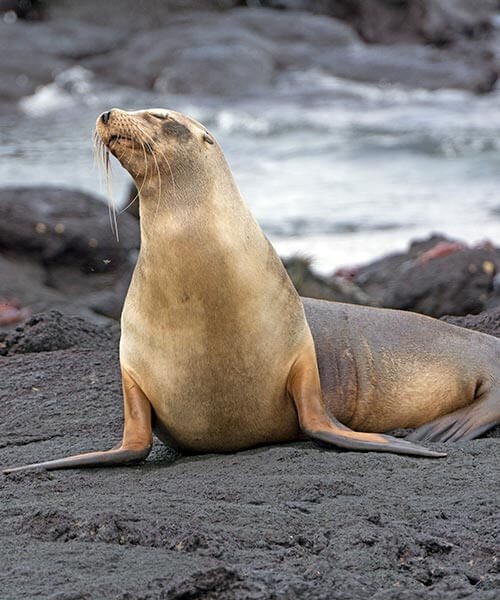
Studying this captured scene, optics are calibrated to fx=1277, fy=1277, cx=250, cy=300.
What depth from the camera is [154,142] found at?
4418mm

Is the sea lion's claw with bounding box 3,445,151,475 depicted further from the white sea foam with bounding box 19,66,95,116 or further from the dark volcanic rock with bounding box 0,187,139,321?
the white sea foam with bounding box 19,66,95,116

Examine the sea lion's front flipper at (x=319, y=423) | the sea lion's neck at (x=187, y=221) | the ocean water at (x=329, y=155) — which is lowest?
the ocean water at (x=329, y=155)

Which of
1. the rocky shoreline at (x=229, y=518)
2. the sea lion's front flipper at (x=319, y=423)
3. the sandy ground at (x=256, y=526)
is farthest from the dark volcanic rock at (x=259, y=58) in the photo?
the sandy ground at (x=256, y=526)

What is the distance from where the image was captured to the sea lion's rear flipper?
4.77m

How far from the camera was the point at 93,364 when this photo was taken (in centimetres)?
589

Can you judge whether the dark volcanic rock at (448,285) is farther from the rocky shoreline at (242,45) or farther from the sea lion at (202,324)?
the rocky shoreline at (242,45)

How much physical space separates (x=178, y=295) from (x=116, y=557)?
4.18 ft

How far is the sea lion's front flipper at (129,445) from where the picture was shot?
433cm

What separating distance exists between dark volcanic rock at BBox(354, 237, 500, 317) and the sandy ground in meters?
5.74

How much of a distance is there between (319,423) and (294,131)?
64.7ft

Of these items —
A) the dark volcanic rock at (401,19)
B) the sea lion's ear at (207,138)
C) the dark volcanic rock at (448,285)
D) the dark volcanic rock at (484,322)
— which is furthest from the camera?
the dark volcanic rock at (401,19)

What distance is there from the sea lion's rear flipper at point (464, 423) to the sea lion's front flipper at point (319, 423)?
339mm

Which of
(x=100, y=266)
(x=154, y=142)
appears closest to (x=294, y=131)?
(x=100, y=266)

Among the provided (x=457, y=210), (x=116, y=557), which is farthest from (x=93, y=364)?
(x=457, y=210)
